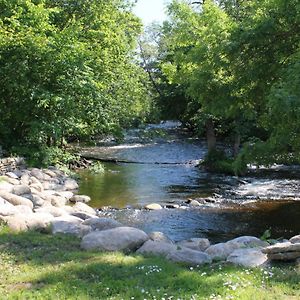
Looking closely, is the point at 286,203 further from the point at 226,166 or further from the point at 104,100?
the point at 104,100

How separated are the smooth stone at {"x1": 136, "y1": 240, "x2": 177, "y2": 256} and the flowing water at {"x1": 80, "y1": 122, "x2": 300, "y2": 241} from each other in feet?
10.1

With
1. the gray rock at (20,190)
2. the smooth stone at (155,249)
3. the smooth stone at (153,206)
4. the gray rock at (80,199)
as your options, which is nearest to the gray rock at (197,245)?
the smooth stone at (155,249)

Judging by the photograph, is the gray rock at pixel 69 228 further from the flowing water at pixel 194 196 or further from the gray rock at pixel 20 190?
the gray rock at pixel 20 190

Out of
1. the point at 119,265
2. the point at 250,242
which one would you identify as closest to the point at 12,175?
the point at 250,242

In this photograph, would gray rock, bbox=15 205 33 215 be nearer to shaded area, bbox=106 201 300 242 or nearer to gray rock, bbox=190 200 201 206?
shaded area, bbox=106 201 300 242

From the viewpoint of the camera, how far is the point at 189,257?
18.8 feet

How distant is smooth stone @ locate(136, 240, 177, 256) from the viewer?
6047mm

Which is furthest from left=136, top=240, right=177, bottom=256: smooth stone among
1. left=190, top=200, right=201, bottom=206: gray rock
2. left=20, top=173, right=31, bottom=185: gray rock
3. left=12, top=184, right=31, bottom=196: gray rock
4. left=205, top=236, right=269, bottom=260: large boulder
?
left=20, top=173, right=31, bottom=185: gray rock

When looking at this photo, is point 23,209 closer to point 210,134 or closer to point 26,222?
point 26,222

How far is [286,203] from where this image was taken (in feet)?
40.9

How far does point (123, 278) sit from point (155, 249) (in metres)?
1.28

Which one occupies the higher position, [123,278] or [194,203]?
[123,278]

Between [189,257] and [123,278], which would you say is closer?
[123,278]

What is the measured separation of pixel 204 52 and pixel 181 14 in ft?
27.5
